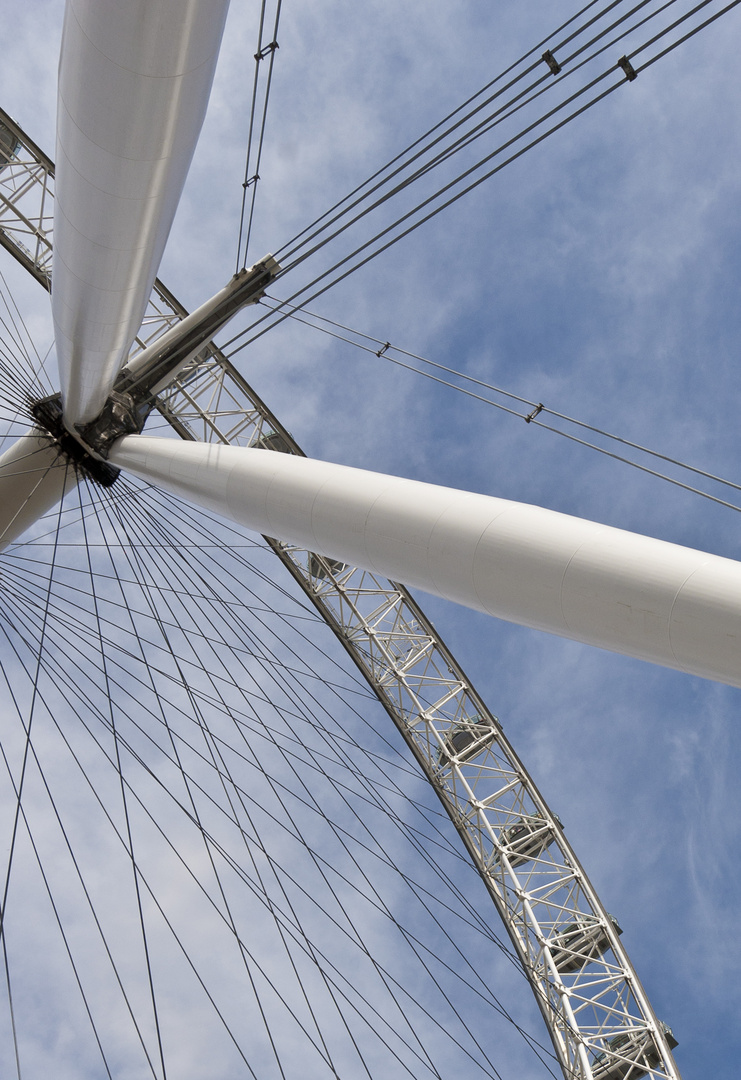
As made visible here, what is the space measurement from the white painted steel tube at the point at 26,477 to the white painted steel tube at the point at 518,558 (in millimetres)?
9176

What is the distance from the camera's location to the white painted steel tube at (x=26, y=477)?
1834 centimetres

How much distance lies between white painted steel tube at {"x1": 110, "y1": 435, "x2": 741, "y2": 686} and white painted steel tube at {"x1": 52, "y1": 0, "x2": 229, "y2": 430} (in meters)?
2.68

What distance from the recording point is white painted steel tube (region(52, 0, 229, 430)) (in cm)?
714

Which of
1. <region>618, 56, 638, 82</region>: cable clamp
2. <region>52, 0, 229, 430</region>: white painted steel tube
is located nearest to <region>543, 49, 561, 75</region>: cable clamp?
<region>618, 56, 638, 82</region>: cable clamp

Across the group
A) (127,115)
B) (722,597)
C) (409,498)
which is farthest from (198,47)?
(722,597)

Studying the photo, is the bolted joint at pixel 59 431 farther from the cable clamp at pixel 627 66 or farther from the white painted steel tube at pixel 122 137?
the cable clamp at pixel 627 66

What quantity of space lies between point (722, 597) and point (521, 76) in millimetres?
7053

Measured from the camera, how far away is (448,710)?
102 feet

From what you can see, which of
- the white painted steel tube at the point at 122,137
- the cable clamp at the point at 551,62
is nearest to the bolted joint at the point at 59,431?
the white painted steel tube at the point at 122,137

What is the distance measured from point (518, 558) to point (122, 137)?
5001mm

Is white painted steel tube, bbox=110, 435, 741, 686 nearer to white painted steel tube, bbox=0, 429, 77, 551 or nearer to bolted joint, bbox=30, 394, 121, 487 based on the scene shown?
bolted joint, bbox=30, 394, 121, 487

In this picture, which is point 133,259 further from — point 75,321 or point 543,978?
point 543,978

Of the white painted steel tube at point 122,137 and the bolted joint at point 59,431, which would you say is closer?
the white painted steel tube at point 122,137

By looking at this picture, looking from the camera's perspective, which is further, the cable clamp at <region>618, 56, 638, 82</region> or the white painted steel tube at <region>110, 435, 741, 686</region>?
the cable clamp at <region>618, 56, 638, 82</region>
